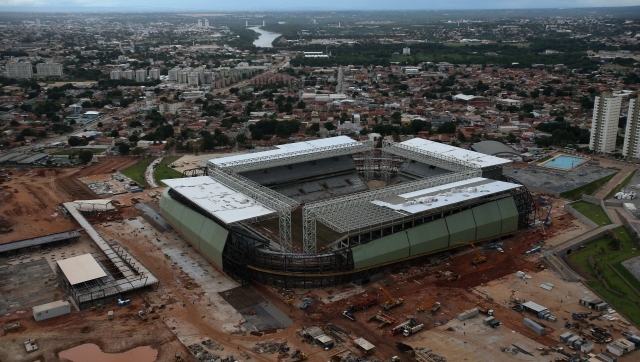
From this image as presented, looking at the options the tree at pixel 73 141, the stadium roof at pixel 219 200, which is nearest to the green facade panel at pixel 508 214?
the stadium roof at pixel 219 200

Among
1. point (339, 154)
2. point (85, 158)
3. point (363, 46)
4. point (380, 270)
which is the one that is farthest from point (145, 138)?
point (363, 46)

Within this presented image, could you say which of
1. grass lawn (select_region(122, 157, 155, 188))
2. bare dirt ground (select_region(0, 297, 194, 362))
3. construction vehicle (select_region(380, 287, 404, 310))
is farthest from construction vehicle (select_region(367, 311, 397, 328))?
grass lawn (select_region(122, 157, 155, 188))

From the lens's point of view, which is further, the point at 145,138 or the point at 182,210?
the point at 145,138

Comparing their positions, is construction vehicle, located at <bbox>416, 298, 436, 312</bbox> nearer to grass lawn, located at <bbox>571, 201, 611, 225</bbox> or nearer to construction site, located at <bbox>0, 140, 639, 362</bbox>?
construction site, located at <bbox>0, 140, 639, 362</bbox>

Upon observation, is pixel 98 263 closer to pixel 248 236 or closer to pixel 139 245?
pixel 139 245

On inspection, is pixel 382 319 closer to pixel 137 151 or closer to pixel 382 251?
pixel 382 251

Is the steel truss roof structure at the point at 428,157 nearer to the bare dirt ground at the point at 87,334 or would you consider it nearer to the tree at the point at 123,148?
the bare dirt ground at the point at 87,334

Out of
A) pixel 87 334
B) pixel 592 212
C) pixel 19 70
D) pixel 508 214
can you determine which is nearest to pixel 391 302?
pixel 508 214
